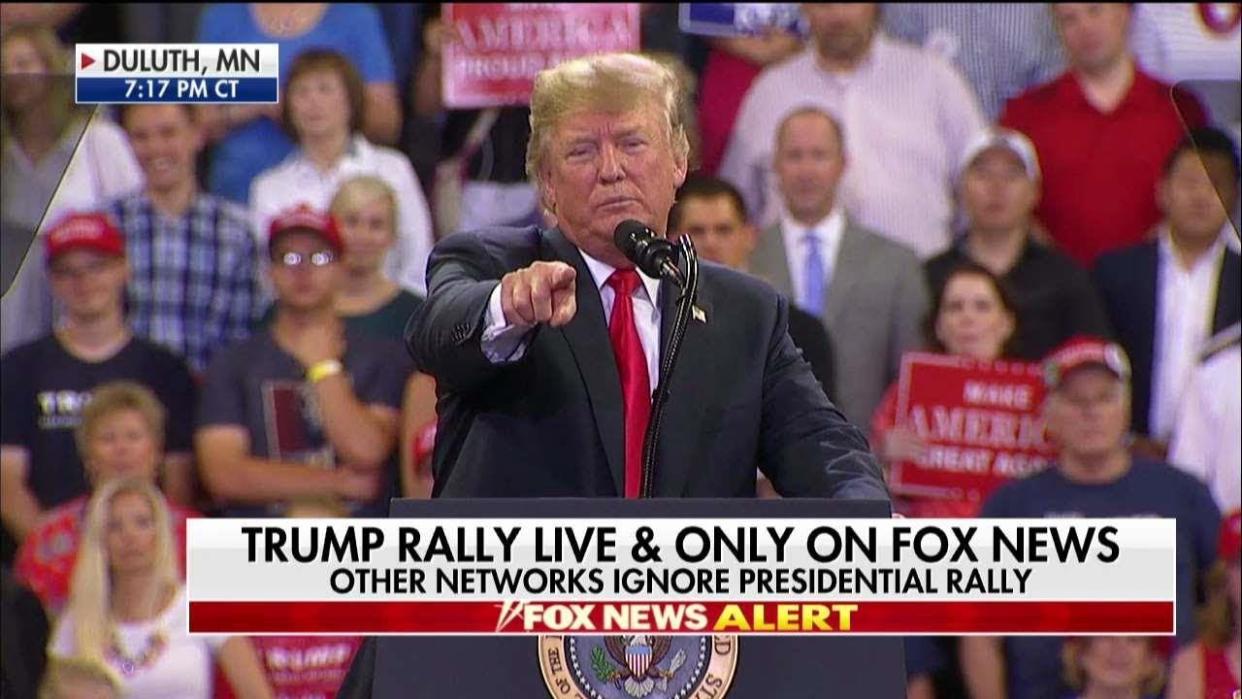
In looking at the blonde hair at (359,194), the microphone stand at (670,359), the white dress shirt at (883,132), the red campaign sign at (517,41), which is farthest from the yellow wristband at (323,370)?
the microphone stand at (670,359)

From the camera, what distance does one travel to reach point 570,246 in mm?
2922

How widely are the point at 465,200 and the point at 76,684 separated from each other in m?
1.84

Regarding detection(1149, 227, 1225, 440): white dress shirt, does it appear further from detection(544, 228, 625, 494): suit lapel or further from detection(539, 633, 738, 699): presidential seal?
detection(539, 633, 738, 699): presidential seal

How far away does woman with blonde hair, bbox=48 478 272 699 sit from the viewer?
5.54 meters

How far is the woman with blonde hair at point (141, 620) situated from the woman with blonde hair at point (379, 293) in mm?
653

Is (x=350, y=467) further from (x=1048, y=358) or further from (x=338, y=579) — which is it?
(x=338, y=579)

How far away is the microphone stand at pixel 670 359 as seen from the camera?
101 inches

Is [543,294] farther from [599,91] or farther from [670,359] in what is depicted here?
[599,91]

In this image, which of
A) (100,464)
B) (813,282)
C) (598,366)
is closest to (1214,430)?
(813,282)

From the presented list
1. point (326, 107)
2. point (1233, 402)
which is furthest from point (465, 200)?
point (1233, 402)

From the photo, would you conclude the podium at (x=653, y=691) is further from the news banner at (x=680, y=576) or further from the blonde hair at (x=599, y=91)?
the blonde hair at (x=599, y=91)

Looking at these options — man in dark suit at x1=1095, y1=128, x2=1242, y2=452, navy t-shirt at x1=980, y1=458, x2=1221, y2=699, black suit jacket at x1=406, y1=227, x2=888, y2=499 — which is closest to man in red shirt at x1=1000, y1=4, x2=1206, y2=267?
man in dark suit at x1=1095, y1=128, x2=1242, y2=452

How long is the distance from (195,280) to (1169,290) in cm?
272

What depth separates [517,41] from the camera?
641cm
